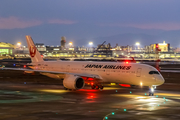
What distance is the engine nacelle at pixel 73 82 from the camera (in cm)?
3425

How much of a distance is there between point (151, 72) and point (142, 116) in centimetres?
1288

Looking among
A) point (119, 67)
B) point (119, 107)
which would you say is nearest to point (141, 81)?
Answer: point (119, 67)

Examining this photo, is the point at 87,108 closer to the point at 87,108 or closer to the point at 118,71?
the point at 87,108

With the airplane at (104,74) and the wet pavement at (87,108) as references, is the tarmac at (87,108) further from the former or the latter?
the airplane at (104,74)

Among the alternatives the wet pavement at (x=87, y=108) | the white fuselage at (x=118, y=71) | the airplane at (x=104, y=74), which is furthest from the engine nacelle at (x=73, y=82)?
the wet pavement at (x=87, y=108)

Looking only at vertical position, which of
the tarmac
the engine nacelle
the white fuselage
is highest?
the white fuselage

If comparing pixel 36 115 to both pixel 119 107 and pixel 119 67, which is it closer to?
pixel 119 107

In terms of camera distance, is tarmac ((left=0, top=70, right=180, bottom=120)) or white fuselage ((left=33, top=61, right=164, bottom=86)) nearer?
tarmac ((left=0, top=70, right=180, bottom=120))

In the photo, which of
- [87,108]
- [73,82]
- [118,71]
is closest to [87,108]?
[87,108]

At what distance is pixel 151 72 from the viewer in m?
32.5

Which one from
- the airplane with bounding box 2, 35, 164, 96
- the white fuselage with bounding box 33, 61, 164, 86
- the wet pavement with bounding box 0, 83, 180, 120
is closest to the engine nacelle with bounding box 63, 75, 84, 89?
A: the airplane with bounding box 2, 35, 164, 96

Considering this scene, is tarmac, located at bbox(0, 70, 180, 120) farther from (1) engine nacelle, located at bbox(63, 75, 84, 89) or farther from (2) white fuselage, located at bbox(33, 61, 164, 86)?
(1) engine nacelle, located at bbox(63, 75, 84, 89)

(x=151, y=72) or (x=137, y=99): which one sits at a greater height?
(x=151, y=72)

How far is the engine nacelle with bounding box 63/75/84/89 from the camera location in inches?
1348
